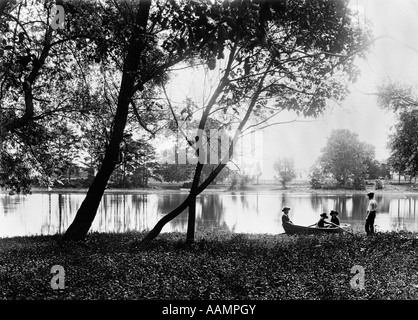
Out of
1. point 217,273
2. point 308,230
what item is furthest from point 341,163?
point 217,273

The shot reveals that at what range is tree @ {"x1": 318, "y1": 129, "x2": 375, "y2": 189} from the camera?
67131 millimetres

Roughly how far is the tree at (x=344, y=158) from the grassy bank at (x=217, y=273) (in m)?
58.3

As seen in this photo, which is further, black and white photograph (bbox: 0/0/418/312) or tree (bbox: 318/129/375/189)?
tree (bbox: 318/129/375/189)

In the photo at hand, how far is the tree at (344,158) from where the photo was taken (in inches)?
2643

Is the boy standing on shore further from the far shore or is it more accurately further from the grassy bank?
the far shore

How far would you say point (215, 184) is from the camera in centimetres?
7350

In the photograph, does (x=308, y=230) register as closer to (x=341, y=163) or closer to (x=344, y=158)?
(x=344, y=158)

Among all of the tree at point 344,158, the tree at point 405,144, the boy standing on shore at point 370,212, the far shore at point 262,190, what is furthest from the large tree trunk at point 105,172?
the tree at point 344,158

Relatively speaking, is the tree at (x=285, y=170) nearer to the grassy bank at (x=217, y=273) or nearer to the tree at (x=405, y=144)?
the tree at (x=405, y=144)

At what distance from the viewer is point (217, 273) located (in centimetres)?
780

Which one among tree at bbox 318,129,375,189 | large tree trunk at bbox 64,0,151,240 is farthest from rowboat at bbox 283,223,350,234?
tree at bbox 318,129,375,189

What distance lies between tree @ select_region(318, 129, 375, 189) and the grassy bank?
2297 inches

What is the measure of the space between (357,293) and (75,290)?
4.80 metres
